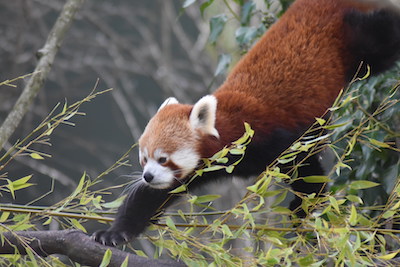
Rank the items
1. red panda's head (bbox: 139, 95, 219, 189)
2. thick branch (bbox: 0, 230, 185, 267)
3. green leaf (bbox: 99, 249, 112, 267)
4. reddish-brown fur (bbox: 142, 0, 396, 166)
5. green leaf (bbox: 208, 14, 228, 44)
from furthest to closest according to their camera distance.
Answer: green leaf (bbox: 208, 14, 228, 44) < reddish-brown fur (bbox: 142, 0, 396, 166) < red panda's head (bbox: 139, 95, 219, 189) < thick branch (bbox: 0, 230, 185, 267) < green leaf (bbox: 99, 249, 112, 267)

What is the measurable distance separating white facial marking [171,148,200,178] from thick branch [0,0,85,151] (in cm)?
49

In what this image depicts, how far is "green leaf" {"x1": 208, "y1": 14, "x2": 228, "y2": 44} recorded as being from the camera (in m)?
2.62

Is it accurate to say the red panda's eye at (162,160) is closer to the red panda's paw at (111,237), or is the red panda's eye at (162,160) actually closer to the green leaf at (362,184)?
the red panda's paw at (111,237)

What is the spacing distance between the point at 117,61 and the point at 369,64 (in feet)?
9.86

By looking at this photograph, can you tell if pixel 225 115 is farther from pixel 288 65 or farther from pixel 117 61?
pixel 117 61

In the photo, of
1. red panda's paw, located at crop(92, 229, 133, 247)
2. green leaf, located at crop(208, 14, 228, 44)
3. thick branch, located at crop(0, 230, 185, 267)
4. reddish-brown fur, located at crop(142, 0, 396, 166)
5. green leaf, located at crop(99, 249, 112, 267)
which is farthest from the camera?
green leaf, located at crop(208, 14, 228, 44)

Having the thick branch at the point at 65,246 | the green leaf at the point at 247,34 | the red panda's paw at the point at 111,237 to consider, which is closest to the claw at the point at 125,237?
the red panda's paw at the point at 111,237

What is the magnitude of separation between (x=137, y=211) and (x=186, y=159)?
0.23 m

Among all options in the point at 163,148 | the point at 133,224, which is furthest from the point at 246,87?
the point at 133,224

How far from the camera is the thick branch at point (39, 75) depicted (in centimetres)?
220

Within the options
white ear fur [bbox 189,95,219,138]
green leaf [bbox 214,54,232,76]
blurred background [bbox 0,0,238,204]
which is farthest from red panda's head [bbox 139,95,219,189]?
blurred background [bbox 0,0,238,204]

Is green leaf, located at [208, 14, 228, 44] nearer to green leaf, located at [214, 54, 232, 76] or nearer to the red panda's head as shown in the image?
green leaf, located at [214, 54, 232, 76]

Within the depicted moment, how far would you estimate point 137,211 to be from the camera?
7.14 feet

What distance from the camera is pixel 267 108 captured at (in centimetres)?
227
